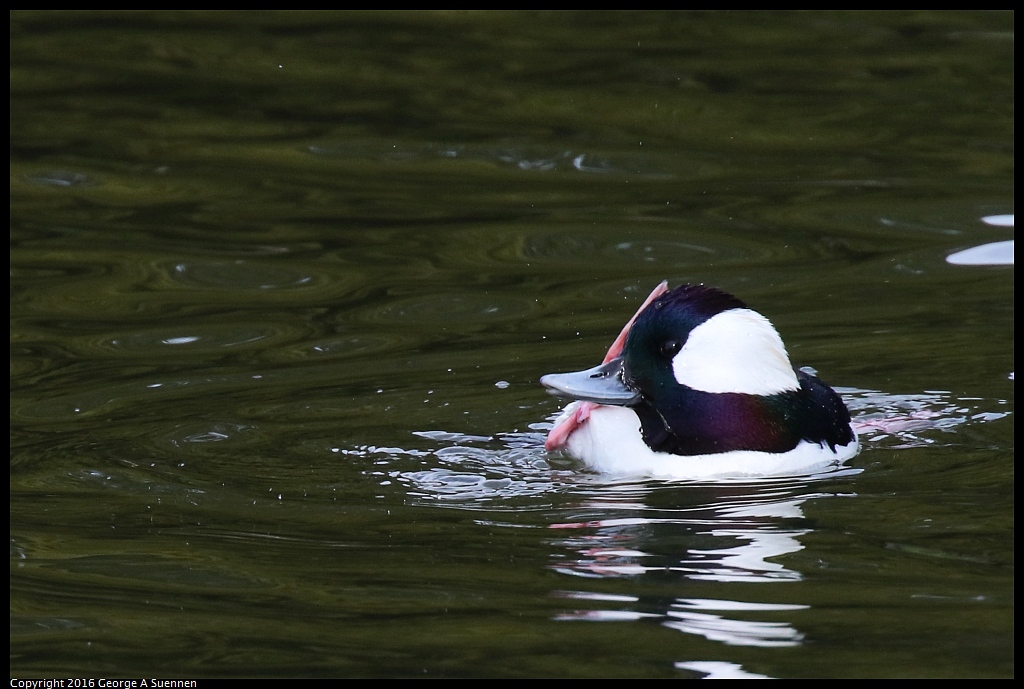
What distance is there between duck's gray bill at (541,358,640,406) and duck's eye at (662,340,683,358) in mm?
188

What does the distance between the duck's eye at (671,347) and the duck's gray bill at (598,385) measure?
19 centimetres

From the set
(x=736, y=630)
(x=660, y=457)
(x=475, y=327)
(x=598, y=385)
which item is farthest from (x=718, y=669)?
(x=475, y=327)

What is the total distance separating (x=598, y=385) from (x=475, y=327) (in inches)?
95.4

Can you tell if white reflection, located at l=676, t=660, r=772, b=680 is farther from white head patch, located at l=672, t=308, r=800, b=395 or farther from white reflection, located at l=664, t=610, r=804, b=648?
white head patch, located at l=672, t=308, r=800, b=395

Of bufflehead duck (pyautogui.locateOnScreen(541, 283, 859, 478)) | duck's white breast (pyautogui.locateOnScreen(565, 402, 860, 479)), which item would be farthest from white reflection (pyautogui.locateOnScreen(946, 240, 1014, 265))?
bufflehead duck (pyautogui.locateOnScreen(541, 283, 859, 478))

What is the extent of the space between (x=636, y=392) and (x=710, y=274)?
3.11 meters

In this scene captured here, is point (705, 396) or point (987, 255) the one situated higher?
point (705, 396)

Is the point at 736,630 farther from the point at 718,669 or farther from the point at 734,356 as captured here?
the point at 734,356

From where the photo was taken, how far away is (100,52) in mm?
13461

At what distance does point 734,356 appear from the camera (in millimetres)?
6430

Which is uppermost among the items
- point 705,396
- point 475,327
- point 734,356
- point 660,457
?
point 734,356

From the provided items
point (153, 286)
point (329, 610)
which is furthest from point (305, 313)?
point (329, 610)

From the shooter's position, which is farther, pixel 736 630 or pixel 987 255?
pixel 987 255
